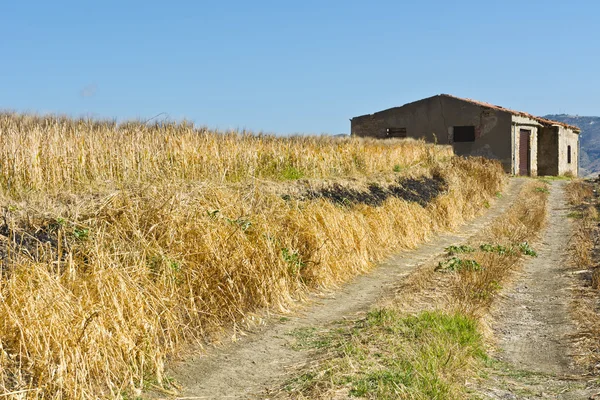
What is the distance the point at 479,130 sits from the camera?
1398 inches

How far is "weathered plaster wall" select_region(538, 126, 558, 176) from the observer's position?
39.8 metres

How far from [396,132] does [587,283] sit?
1065 inches

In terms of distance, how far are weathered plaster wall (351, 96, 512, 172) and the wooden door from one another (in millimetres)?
2171

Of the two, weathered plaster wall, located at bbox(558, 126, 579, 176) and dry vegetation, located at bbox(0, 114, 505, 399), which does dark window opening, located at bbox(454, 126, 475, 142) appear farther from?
dry vegetation, located at bbox(0, 114, 505, 399)

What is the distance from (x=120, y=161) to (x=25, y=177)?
1.80 metres

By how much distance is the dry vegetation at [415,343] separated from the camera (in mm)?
6250

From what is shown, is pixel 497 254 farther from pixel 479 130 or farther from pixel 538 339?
pixel 479 130

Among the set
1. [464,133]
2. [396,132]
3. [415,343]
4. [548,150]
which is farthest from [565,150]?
[415,343]

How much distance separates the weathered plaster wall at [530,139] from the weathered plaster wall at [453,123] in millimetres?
449

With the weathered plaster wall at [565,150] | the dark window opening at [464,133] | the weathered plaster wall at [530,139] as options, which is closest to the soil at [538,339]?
the weathered plaster wall at [530,139]

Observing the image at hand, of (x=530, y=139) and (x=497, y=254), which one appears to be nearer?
(x=497, y=254)

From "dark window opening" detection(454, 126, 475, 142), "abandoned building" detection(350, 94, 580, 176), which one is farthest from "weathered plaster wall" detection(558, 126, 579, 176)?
"dark window opening" detection(454, 126, 475, 142)

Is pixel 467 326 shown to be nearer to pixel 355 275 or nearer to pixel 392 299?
pixel 392 299

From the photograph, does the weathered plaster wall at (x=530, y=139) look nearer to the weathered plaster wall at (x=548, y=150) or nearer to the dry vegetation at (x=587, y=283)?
the weathered plaster wall at (x=548, y=150)
